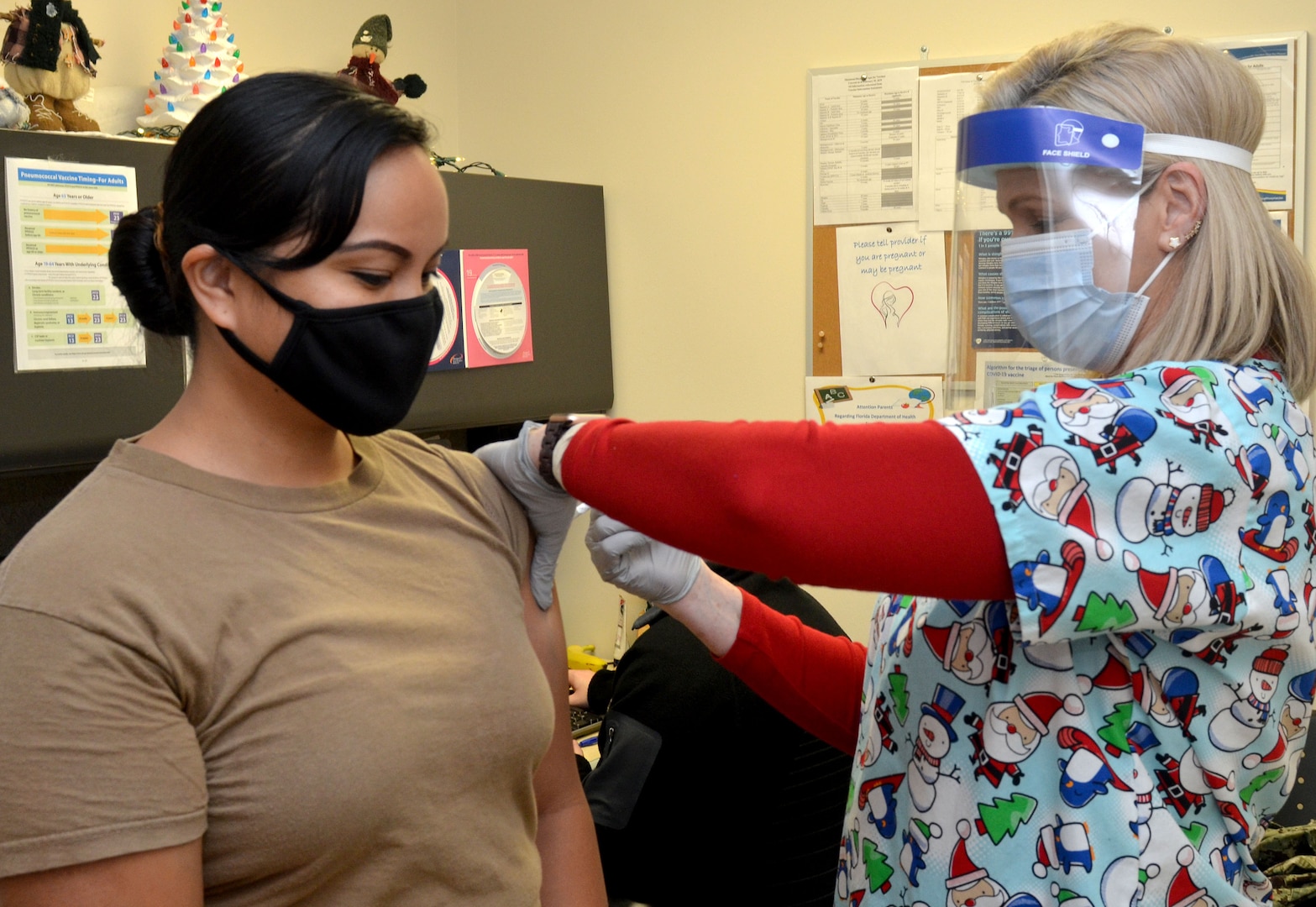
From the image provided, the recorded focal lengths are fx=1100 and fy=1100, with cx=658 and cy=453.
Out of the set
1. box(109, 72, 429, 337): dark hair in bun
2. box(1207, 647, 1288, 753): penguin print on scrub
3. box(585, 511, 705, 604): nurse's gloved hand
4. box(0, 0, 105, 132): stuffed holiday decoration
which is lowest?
box(1207, 647, 1288, 753): penguin print on scrub

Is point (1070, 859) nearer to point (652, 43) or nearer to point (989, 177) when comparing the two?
→ point (989, 177)

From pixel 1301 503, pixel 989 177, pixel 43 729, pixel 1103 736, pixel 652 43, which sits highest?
pixel 652 43

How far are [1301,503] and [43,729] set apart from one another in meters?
1.04

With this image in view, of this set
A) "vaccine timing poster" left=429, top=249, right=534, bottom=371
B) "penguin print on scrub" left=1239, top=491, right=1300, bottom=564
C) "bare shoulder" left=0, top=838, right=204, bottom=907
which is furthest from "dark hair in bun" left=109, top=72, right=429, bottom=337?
"vaccine timing poster" left=429, top=249, right=534, bottom=371

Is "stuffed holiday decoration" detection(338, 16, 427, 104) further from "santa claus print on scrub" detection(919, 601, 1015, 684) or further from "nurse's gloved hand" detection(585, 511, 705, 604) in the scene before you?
"santa claus print on scrub" detection(919, 601, 1015, 684)

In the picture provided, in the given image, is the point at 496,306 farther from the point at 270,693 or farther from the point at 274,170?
the point at 270,693

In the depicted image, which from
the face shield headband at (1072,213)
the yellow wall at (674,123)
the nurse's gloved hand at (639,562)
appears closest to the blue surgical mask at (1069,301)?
the face shield headband at (1072,213)

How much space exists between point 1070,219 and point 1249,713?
486mm

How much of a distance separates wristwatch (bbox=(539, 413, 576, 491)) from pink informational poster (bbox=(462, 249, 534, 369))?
140cm

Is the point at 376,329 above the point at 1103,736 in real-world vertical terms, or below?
above

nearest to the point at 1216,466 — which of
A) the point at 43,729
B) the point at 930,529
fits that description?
the point at 930,529

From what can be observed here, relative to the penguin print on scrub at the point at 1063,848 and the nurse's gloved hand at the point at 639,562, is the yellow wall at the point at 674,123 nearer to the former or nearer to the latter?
the nurse's gloved hand at the point at 639,562

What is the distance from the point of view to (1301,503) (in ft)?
3.16

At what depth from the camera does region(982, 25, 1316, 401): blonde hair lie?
1014 mm
